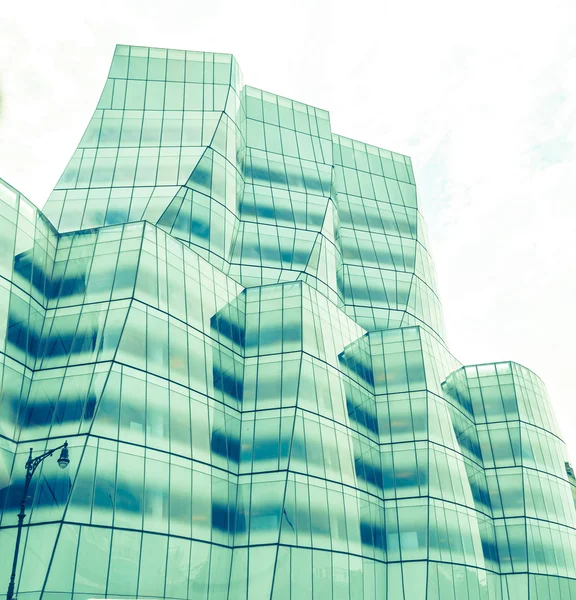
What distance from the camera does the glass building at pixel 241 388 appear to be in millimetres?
38719

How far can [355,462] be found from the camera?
52188mm

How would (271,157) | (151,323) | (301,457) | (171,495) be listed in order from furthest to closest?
(271,157)
(301,457)
(151,323)
(171,495)

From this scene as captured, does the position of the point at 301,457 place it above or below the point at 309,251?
below

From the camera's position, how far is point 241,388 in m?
50.2

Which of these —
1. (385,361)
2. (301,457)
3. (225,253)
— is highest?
(225,253)

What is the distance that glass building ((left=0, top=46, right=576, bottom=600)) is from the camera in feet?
127

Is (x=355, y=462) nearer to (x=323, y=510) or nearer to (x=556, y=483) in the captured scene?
(x=323, y=510)

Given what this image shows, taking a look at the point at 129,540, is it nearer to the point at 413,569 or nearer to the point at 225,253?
the point at 413,569

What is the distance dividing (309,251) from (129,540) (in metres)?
32.7

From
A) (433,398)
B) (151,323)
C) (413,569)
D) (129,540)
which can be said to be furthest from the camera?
(433,398)

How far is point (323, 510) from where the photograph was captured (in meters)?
45.8

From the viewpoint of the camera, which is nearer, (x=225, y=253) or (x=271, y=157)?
(x=225, y=253)

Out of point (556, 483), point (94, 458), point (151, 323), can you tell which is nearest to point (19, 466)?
point (94, 458)

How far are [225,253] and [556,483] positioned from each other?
36.4 metres
